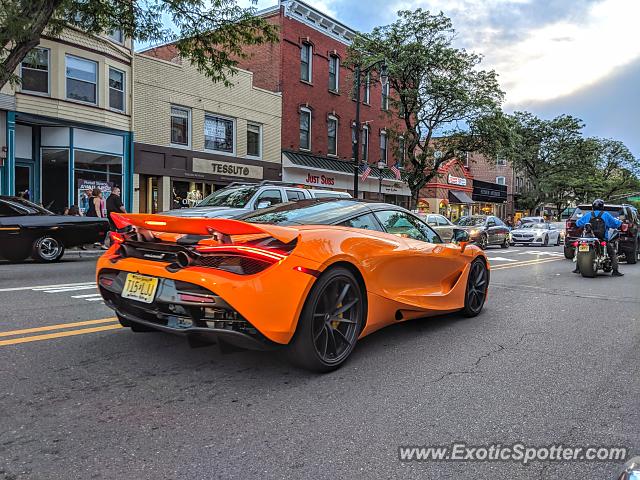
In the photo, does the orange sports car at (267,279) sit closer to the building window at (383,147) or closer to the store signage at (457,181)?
the building window at (383,147)

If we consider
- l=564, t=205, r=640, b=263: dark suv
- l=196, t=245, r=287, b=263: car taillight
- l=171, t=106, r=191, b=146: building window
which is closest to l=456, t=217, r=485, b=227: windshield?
l=564, t=205, r=640, b=263: dark suv

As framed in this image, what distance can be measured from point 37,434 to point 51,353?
1.53 m

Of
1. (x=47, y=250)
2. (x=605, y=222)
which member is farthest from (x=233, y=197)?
(x=605, y=222)

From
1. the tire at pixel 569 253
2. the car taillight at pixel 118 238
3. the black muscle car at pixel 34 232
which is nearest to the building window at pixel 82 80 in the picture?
the black muscle car at pixel 34 232

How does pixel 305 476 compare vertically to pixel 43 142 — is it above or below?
below

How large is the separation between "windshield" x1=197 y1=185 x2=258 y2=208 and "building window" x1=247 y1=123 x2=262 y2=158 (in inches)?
508

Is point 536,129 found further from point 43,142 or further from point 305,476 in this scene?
point 305,476

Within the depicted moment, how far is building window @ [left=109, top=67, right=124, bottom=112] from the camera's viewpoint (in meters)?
17.8

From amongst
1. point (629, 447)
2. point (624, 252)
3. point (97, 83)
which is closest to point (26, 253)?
point (97, 83)

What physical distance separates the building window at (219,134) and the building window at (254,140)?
956 millimetres

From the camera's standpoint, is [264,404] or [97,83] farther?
[97,83]

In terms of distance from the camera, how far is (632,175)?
206 feet

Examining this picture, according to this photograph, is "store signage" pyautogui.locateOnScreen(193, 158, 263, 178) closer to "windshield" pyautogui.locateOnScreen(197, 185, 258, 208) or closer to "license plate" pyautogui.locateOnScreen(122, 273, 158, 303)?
"windshield" pyautogui.locateOnScreen(197, 185, 258, 208)

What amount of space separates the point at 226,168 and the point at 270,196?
11943 mm
